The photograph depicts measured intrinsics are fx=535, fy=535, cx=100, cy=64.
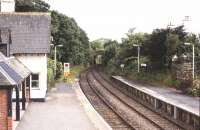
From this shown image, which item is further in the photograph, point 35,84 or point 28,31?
point 28,31

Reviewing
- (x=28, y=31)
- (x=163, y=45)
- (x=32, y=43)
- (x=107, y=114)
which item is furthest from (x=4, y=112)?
(x=163, y=45)

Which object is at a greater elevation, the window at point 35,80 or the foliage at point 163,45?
the foliage at point 163,45

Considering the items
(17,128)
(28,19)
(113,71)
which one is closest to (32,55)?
(28,19)

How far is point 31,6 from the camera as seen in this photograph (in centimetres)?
6888

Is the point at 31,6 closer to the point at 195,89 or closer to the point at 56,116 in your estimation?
the point at 195,89

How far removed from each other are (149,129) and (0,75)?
7.60 metres

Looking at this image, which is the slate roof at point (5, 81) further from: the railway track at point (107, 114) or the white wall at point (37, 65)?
the white wall at point (37, 65)

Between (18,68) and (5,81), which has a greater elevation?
(18,68)

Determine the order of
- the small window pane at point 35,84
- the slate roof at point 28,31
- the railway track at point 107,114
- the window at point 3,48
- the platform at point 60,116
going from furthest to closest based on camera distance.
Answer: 1. the slate roof at point 28,31
2. the small window pane at point 35,84
3. the window at point 3,48
4. the railway track at point 107,114
5. the platform at point 60,116

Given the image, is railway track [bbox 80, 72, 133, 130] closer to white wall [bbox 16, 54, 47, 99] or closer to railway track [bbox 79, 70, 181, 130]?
railway track [bbox 79, 70, 181, 130]

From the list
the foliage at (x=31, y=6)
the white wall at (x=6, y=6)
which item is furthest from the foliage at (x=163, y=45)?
the foliage at (x=31, y=6)

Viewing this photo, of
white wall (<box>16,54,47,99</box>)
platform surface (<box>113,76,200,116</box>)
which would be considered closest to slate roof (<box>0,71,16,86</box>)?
platform surface (<box>113,76,200,116</box>)

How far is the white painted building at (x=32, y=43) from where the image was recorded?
1519 inches

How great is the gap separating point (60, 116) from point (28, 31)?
1249cm
